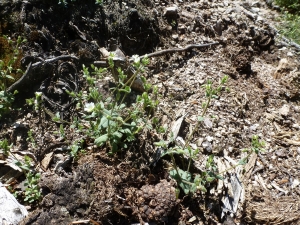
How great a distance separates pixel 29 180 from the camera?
3064 millimetres

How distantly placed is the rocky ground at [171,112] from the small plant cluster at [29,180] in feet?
0.29

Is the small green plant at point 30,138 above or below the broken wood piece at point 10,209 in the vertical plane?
above

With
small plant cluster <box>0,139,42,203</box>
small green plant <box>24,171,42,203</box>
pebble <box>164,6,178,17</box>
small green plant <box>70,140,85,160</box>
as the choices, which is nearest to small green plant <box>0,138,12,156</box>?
small plant cluster <box>0,139,42,203</box>

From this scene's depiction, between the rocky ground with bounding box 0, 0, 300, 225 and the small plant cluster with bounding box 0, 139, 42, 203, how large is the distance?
88mm

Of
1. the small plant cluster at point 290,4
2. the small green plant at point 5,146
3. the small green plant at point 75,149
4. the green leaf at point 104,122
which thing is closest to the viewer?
the green leaf at point 104,122

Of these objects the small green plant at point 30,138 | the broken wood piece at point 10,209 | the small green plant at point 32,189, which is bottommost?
the broken wood piece at point 10,209

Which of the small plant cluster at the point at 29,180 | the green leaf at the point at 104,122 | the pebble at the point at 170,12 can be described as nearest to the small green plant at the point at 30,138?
the small plant cluster at the point at 29,180

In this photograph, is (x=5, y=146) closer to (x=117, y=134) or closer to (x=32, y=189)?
(x=32, y=189)

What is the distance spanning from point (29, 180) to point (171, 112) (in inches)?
65.3

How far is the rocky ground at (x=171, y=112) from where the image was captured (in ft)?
10.0

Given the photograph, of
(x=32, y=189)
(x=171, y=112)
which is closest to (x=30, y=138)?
(x=32, y=189)

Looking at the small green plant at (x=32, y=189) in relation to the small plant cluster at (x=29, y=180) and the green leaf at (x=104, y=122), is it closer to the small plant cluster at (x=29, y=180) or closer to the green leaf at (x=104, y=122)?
the small plant cluster at (x=29, y=180)

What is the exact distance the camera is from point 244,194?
3457 mm

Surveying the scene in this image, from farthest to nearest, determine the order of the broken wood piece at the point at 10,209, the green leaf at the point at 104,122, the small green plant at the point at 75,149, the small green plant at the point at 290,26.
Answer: the small green plant at the point at 290,26
the small green plant at the point at 75,149
the green leaf at the point at 104,122
the broken wood piece at the point at 10,209
